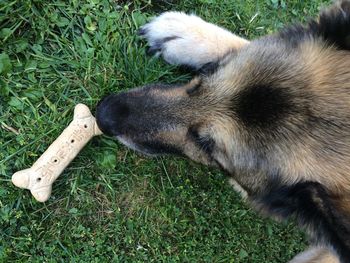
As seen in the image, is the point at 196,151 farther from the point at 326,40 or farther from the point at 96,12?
the point at 96,12

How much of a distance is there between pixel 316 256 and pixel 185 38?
5.84ft

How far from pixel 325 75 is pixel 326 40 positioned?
273 millimetres

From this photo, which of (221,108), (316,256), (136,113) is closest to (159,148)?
(136,113)

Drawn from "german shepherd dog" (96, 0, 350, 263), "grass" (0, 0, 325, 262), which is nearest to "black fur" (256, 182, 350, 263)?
"german shepherd dog" (96, 0, 350, 263)

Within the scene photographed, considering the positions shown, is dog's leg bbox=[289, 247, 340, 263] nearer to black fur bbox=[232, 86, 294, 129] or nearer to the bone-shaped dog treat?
black fur bbox=[232, 86, 294, 129]

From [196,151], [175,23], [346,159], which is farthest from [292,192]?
[175,23]

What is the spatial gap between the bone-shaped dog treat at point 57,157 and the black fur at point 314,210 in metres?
1.22

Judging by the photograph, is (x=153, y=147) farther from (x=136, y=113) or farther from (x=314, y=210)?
(x=314, y=210)

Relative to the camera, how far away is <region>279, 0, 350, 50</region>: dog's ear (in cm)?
260

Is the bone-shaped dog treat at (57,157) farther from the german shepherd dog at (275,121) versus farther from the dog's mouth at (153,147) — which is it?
the dog's mouth at (153,147)

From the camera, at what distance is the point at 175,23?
3.56m

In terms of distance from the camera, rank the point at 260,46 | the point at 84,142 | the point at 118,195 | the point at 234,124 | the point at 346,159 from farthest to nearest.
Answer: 1. the point at 118,195
2. the point at 84,142
3. the point at 260,46
4. the point at 234,124
5. the point at 346,159

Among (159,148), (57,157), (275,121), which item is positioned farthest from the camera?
(57,157)

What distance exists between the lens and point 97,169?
11.4ft
